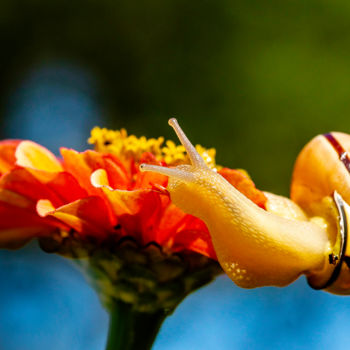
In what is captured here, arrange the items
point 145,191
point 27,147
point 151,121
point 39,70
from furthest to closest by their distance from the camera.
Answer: point 39,70, point 151,121, point 27,147, point 145,191

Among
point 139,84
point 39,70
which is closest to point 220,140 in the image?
point 139,84

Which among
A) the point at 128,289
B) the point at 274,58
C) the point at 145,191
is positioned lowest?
the point at 128,289

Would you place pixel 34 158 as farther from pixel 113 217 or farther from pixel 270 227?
pixel 270 227

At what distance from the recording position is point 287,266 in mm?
557

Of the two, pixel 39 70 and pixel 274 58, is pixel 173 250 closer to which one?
pixel 274 58

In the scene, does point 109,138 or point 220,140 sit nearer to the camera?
point 109,138

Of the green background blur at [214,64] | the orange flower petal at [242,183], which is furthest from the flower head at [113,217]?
the green background blur at [214,64]

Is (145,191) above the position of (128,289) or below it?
above

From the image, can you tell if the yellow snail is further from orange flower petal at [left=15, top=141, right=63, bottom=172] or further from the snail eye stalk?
orange flower petal at [left=15, top=141, right=63, bottom=172]

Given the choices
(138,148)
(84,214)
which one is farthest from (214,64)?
(84,214)

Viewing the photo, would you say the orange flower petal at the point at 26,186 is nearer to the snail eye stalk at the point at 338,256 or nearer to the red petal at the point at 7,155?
the red petal at the point at 7,155

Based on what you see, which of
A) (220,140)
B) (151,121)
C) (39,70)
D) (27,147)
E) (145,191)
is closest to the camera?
(145,191)

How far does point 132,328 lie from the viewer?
60cm

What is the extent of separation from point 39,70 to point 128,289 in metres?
1.48
